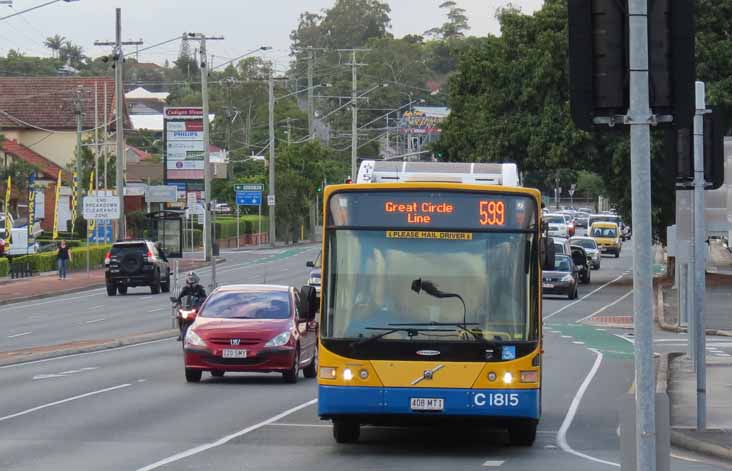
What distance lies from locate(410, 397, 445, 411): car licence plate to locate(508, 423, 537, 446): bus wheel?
116cm

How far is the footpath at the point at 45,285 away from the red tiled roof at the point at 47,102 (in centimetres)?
3588

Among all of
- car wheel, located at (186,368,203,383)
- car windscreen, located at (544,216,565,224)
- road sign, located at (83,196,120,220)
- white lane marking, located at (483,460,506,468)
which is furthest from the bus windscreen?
car windscreen, located at (544,216,565,224)

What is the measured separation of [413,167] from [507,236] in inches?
72.0

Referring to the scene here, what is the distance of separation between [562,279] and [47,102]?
66.3m

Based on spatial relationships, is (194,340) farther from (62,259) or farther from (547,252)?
(62,259)

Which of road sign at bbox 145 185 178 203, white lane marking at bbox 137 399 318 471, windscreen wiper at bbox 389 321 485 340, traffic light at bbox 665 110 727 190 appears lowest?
white lane marking at bbox 137 399 318 471

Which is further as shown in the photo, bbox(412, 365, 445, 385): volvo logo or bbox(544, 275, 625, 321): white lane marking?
bbox(544, 275, 625, 321): white lane marking

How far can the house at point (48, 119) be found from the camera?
106375 millimetres

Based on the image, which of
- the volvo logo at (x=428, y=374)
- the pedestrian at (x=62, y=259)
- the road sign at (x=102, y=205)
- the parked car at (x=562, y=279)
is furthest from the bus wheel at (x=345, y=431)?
the road sign at (x=102, y=205)

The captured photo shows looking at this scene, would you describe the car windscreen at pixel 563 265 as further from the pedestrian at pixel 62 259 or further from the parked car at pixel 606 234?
the parked car at pixel 606 234

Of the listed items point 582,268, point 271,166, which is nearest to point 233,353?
point 582,268

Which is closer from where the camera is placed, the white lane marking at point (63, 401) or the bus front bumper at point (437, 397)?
the bus front bumper at point (437, 397)

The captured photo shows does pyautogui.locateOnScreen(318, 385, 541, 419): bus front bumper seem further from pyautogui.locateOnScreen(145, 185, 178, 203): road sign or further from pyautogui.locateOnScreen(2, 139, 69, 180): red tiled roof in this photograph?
pyautogui.locateOnScreen(2, 139, 69, 180): red tiled roof

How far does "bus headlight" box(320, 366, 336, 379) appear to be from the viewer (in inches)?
627
